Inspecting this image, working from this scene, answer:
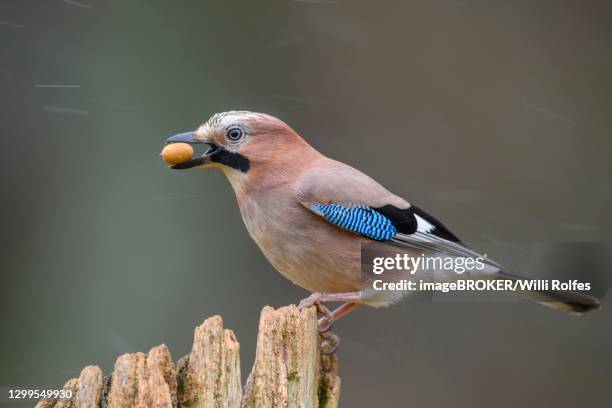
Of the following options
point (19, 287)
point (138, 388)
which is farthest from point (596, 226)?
point (138, 388)

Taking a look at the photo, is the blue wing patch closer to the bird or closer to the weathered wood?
the bird

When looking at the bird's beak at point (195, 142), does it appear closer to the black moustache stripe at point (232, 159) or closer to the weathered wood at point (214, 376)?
the black moustache stripe at point (232, 159)

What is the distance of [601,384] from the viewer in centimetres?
646

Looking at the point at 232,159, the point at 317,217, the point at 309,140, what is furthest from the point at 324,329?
the point at 309,140

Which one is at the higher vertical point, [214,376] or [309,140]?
[309,140]

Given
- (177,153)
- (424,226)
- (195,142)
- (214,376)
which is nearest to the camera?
(214,376)

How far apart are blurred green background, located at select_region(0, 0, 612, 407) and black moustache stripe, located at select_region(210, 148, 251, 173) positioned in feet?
6.97

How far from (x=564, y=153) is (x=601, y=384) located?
5.44 feet

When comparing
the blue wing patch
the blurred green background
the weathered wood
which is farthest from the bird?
the blurred green background

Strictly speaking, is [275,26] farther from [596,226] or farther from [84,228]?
[596,226]

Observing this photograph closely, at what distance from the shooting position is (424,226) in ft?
13.4

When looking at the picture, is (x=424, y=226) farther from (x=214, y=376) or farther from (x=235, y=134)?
(x=214, y=376)

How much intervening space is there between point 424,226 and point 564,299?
0.65 metres

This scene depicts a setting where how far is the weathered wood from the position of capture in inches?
114
